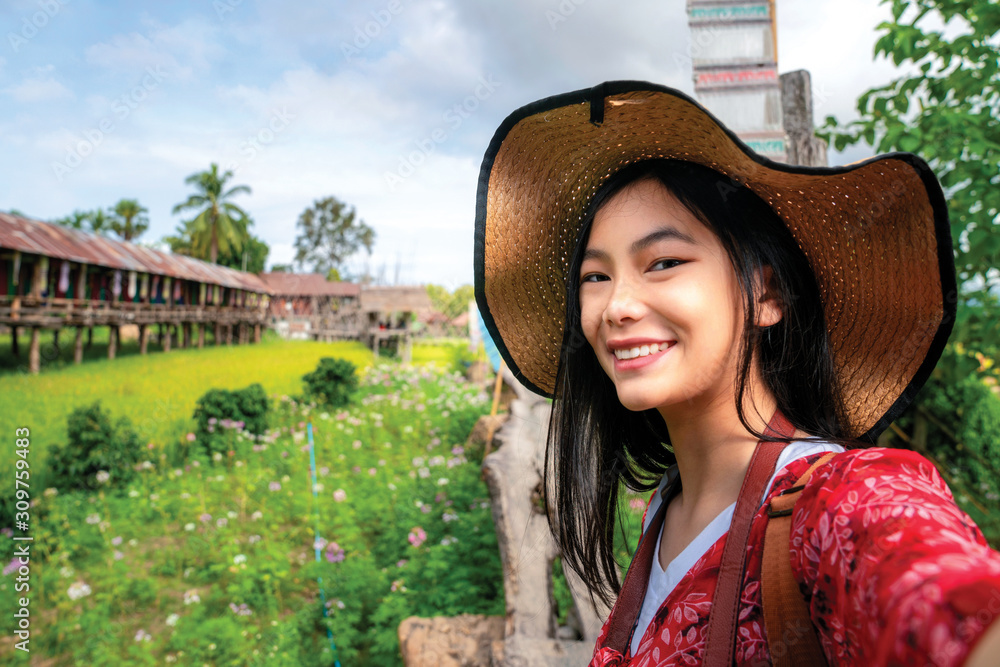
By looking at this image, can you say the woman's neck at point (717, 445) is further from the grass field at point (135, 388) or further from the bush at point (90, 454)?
the grass field at point (135, 388)

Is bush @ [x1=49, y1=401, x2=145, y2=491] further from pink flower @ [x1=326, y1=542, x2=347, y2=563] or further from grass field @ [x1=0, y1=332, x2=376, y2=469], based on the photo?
pink flower @ [x1=326, y1=542, x2=347, y2=563]

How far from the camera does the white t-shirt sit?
0.74 metres

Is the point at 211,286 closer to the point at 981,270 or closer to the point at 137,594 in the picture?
the point at 137,594

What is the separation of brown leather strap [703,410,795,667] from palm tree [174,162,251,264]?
2846cm

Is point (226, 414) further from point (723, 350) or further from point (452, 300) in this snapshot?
point (452, 300)

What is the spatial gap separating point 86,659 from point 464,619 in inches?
98.3

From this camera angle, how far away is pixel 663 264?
34.3 inches

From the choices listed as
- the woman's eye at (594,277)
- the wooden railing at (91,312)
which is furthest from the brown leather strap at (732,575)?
the wooden railing at (91,312)

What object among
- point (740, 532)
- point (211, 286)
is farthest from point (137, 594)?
Result: point (211, 286)

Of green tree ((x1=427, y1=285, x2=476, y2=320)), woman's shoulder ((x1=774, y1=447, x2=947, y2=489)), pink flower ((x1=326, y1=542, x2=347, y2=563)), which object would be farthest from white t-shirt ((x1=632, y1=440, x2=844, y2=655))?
green tree ((x1=427, y1=285, x2=476, y2=320))

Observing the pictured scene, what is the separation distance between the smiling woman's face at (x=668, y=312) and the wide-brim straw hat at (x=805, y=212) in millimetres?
141

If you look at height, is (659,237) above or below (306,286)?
below

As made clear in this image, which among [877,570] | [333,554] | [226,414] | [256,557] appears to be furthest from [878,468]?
[226,414]

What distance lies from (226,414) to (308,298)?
81.3 feet
